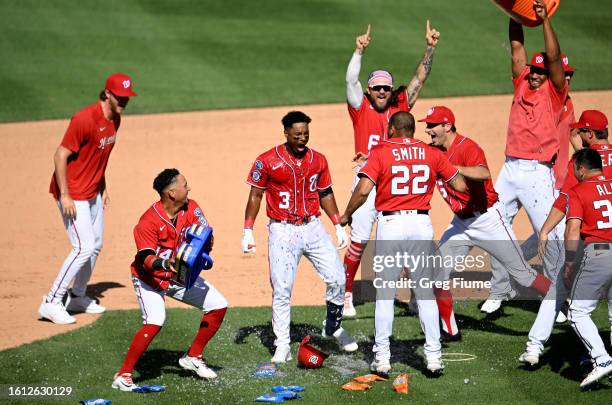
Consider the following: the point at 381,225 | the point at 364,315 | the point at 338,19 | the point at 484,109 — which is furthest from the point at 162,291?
the point at 338,19

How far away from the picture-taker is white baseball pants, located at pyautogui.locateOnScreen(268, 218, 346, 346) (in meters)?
9.07

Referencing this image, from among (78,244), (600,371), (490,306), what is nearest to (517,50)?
(490,306)

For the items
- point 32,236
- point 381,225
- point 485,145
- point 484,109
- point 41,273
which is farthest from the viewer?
point 484,109

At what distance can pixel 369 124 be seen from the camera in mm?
10484

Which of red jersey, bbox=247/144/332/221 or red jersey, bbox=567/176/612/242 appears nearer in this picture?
red jersey, bbox=567/176/612/242

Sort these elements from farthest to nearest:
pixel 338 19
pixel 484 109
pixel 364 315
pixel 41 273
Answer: pixel 338 19, pixel 484 109, pixel 41 273, pixel 364 315

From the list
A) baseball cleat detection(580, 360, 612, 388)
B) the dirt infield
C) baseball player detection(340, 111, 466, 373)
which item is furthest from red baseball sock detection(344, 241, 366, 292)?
baseball cleat detection(580, 360, 612, 388)

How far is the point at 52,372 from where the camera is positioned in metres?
8.83

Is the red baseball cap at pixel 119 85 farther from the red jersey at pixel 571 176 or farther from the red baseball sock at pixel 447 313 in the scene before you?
the red jersey at pixel 571 176

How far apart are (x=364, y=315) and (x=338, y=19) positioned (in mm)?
14755

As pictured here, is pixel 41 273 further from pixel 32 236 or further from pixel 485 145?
pixel 485 145

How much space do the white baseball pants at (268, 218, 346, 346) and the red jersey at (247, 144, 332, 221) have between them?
0.46 feet

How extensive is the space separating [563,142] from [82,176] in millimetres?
5324

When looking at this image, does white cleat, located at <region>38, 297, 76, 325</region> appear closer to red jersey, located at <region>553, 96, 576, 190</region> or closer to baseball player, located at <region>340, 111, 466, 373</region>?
baseball player, located at <region>340, 111, 466, 373</region>
